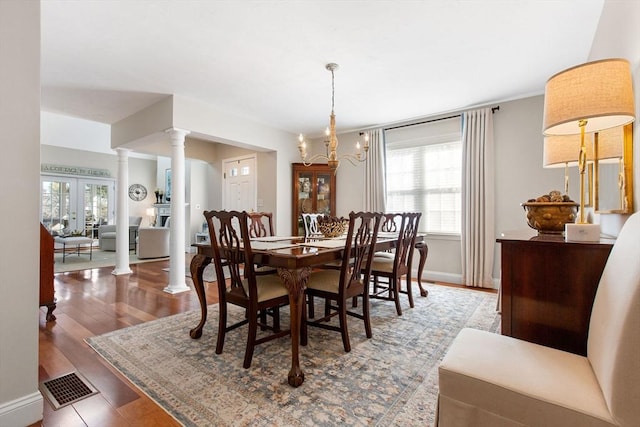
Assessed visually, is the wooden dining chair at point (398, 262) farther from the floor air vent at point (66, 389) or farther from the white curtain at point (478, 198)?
the floor air vent at point (66, 389)

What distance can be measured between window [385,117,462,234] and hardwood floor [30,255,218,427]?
322 centimetres

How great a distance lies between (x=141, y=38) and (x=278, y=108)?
1.94m

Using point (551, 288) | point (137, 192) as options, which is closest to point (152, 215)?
point (137, 192)

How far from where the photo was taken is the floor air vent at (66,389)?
5.35 feet

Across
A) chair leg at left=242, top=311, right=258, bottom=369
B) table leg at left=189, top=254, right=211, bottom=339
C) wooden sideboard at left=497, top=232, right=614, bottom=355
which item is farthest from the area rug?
wooden sideboard at left=497, top=232, right=614, bottom=355

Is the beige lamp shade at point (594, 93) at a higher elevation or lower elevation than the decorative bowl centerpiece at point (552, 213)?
higher

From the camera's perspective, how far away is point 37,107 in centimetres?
149

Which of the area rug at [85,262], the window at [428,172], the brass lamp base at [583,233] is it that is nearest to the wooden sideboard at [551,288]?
the brass lamp base at [583,233]

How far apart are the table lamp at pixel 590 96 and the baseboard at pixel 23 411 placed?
2.67 m

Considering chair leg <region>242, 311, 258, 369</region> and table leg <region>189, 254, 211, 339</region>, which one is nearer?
chair leg <region>242, 311, 258, 369</region>

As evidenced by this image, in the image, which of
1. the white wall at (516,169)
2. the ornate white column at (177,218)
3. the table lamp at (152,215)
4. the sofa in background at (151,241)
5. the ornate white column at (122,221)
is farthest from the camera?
the table lamp at (152,215)

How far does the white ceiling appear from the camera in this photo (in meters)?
2.17

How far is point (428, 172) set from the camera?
4.66 meters

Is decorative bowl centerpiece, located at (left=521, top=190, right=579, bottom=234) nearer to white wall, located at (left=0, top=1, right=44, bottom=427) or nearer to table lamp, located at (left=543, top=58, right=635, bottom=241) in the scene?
table lamp, located at (left=543, top=58, right=635, bottom=241)
